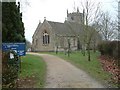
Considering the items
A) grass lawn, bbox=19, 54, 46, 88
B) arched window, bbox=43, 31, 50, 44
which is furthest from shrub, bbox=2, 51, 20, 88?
arched window, bbox=43, 31, 50, 44

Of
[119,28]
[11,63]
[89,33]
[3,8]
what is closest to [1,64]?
[11,63]

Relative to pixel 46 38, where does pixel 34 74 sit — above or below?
below

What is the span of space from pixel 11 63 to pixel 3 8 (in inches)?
302

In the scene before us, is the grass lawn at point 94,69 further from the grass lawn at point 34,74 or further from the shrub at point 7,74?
the shrub at point 7,74

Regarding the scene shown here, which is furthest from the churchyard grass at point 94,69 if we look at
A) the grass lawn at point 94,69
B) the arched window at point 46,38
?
the arched window at point 46,38

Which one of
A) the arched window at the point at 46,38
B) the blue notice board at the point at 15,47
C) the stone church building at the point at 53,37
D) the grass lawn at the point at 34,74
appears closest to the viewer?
the grass lawn at the point at 34,74

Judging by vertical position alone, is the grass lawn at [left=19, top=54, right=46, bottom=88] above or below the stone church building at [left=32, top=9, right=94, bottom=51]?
below

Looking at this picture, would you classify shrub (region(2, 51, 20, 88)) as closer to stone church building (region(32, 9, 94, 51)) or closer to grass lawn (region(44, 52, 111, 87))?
Result: grass lawn (region(44, 52, 111, 87))

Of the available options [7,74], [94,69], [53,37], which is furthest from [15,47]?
[53,37]

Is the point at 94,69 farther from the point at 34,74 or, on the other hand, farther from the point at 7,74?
the point at 7,74

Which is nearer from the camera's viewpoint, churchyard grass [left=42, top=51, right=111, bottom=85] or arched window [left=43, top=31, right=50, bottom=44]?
churchyard grass [left=42, top=51, right=111, bottom=85]

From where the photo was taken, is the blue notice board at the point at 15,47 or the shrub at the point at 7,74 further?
the blue notice board at the point at 15,47

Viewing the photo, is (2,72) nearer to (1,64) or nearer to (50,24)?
(1,64)

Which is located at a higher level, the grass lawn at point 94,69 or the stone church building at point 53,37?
the stone church building at point 53,37
